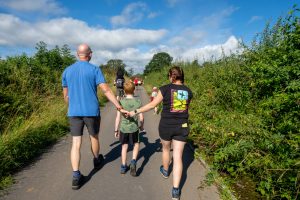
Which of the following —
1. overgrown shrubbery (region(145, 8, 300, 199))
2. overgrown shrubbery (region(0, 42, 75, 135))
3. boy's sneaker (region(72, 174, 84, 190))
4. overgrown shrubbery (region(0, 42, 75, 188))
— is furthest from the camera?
overgrown shrubbery (region(0, 42, 75, 135))

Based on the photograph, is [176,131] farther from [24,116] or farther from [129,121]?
[24,116]

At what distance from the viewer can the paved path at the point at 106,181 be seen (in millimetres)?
3975

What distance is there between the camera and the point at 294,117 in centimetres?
443

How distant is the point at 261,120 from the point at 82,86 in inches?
138

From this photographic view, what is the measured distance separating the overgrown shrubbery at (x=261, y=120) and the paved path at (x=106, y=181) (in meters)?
0.70

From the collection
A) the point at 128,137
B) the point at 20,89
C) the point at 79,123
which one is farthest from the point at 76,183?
the point at 20,89

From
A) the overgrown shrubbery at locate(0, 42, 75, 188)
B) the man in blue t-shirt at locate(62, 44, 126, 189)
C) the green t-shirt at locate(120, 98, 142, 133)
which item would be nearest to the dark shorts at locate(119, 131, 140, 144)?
the green t-shirt at locate(120, 98, 142, 133)

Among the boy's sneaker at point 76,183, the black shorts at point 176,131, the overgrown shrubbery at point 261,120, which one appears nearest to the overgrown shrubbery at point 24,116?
the boy's sneaker at point 76,183

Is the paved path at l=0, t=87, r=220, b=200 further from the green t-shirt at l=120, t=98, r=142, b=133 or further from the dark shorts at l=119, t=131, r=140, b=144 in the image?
the green t-shirt at l=120, t=98, r=142, b=133

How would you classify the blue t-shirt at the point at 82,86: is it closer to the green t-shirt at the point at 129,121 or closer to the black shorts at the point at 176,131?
the green t-shirt at the point at 129,121

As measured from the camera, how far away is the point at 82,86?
429cm

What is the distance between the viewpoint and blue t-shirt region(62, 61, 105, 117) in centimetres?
429

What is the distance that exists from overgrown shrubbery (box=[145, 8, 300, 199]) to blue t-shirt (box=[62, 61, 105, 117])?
2437 mm

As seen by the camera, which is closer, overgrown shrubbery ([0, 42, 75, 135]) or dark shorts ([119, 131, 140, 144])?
dark shorts ([119, 131, 140, 144])
